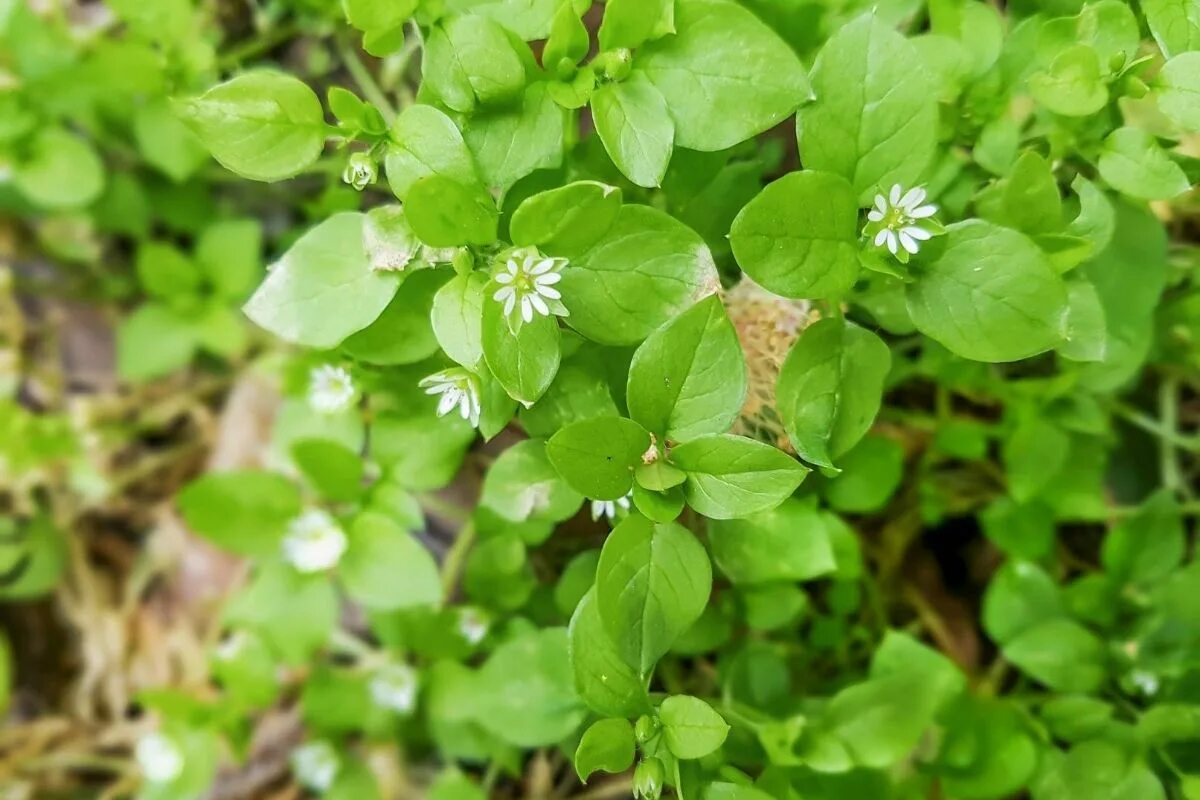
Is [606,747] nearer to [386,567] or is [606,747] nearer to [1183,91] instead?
[386,567]

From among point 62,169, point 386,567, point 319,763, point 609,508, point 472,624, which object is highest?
point 62,169

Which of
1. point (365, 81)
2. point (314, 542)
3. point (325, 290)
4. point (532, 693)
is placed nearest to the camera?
point (325, 290)

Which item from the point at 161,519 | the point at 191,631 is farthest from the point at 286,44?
the point at 191,631

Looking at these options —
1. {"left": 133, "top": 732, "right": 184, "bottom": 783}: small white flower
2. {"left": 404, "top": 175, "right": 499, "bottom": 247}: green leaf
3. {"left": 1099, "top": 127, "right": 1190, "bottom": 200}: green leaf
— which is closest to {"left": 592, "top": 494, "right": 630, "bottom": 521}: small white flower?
{"left": 404, "top": 175, "right": 499, "bottom": 247}: green leaf

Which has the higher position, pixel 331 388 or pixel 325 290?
pixel 325 290

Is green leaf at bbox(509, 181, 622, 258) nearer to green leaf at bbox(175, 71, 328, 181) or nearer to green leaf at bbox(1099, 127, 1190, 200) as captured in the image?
green leaf at bbox(175, 71, 328, 181)

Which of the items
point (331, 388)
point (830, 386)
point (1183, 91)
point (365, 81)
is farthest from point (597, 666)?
point (365, 81)

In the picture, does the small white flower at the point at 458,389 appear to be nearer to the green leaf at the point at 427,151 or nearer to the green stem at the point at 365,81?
the green leaf at the point at 427,151

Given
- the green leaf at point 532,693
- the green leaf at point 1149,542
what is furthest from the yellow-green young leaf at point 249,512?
the green leaf at point 1149,542
